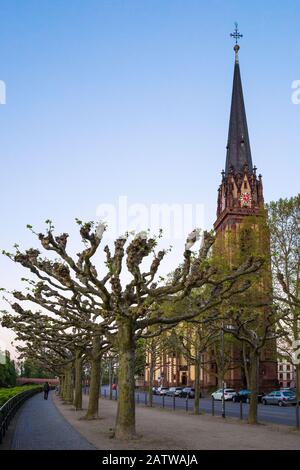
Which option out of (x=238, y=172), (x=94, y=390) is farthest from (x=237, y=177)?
(x=94, y=390)

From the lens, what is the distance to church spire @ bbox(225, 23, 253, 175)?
9000cm

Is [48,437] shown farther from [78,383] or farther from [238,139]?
[238,139]

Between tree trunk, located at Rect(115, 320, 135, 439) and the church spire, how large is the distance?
74930mm

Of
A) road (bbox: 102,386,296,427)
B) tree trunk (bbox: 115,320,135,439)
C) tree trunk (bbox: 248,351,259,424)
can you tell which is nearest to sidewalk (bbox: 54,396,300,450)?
tree trunk (bbox: 115,320,135,439)

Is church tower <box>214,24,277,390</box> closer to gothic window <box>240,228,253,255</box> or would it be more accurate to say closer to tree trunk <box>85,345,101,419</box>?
gothic window <box>240,228,253,255</box>

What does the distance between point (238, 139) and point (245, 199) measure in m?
10.9

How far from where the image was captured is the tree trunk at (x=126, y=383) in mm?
16922

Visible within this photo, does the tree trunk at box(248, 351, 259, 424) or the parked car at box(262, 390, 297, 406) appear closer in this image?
the tree trunk at box(248, 351, 259, 424)

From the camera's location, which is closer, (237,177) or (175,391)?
(175,391)

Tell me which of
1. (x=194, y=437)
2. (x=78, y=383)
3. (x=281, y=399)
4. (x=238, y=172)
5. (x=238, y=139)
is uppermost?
(x=238, y=139)

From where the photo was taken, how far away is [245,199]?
3479 inches
